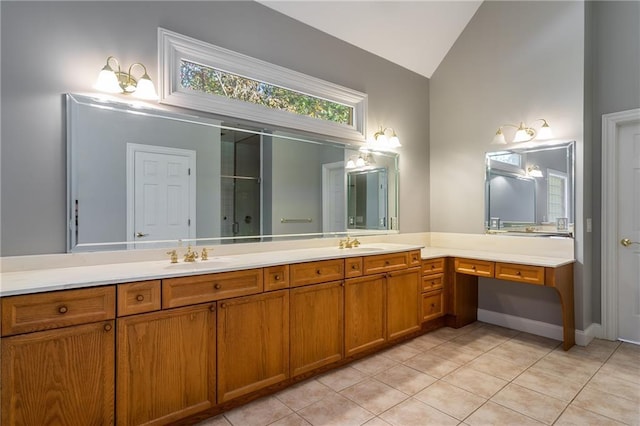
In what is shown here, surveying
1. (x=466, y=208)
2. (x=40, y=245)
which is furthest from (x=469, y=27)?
(x=40, y=245)

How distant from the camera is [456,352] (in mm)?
2926

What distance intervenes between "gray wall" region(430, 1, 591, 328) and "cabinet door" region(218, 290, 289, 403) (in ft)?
8.50

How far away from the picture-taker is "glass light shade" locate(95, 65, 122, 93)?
1986 millimetres

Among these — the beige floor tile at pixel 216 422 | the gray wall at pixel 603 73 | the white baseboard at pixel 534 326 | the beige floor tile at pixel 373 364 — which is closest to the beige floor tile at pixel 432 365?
the beige floor tile at pixel 373 364

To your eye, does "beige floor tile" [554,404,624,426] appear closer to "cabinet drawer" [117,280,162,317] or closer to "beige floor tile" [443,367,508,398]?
"beige floor tile" [443,367,508,398]

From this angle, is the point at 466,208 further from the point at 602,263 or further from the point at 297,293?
the point at 297,293

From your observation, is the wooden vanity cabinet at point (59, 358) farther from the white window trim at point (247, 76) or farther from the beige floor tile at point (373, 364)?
the beige floor tile at point (373, 364)

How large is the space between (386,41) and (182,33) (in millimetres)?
2084

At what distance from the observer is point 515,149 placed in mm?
3475

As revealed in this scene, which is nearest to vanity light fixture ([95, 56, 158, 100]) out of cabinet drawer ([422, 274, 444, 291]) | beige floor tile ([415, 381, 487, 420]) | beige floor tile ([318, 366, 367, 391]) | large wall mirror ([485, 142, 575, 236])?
beige floor tile ([318, 366, 367, 391])

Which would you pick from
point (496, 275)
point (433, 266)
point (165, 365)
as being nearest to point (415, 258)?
point (433, 266)

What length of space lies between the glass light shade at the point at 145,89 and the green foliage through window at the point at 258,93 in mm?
265

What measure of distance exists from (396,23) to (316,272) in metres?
2.65

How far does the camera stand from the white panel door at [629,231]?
306cm
